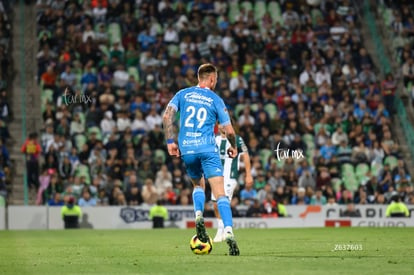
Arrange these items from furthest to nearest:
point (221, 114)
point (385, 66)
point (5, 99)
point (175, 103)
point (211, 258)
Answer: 1. point (385, 66)
2. point (5, 99)
3. point (175, 103)
4. point (221, 114)
5. point (211, 258)

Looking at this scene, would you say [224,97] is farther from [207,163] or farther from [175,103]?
[207,163]

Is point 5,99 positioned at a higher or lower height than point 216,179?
higher

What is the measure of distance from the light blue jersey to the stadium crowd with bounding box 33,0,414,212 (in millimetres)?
13018

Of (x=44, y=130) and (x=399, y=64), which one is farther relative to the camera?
(x=399, y=64)

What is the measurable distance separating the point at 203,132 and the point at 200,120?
18cm

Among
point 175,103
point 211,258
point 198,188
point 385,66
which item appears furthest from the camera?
point 385,66

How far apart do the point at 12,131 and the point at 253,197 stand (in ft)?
27.0

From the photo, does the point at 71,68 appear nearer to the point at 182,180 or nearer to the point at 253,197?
the point at 182,180

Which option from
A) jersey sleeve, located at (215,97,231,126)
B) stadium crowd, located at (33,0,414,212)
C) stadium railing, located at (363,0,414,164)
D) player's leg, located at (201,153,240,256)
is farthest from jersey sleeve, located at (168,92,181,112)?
stadium railing, located at (363,0,414,164)

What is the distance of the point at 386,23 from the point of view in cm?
3638

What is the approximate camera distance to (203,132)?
13.5m

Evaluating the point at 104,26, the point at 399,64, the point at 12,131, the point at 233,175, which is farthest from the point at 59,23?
the point at 233,175

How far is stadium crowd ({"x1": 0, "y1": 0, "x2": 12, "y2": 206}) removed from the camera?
2823 cm

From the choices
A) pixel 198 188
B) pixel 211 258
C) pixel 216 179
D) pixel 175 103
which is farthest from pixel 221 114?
pixel 211 258
